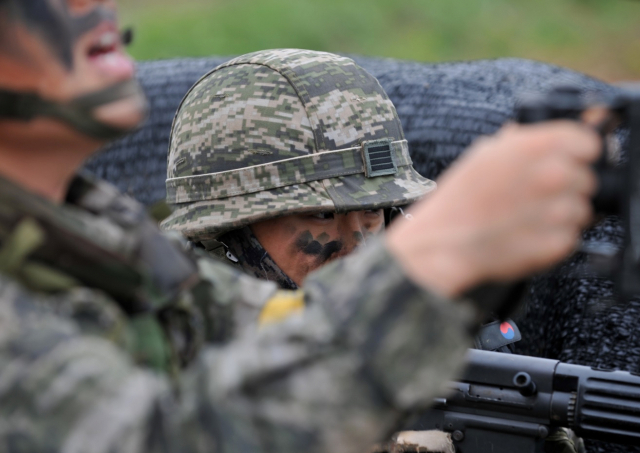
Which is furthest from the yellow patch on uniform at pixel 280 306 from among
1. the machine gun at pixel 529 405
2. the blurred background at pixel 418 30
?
the blurred background at pixel 418 30

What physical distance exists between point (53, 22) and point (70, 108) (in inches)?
4.5

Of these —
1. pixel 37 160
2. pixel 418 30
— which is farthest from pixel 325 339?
pixel 418 30

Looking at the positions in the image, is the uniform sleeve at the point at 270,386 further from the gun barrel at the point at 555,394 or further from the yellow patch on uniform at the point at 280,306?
the gun barrel at the point at 555,394

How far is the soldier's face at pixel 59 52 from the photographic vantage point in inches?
46.9

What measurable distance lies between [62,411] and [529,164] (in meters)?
0.58

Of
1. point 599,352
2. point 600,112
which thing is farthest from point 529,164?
point 599,352

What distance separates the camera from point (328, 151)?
2.58 metres

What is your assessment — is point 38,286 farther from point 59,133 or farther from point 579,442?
point 579,442

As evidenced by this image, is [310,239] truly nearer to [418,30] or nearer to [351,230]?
[351,230]

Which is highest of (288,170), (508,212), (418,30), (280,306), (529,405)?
(508,212)

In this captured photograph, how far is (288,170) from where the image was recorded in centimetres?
256

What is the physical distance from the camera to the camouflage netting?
323cm

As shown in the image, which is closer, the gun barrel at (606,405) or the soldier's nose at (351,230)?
the gun barrel at (606,405)

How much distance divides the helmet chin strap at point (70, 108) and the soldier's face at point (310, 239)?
1308 mm
